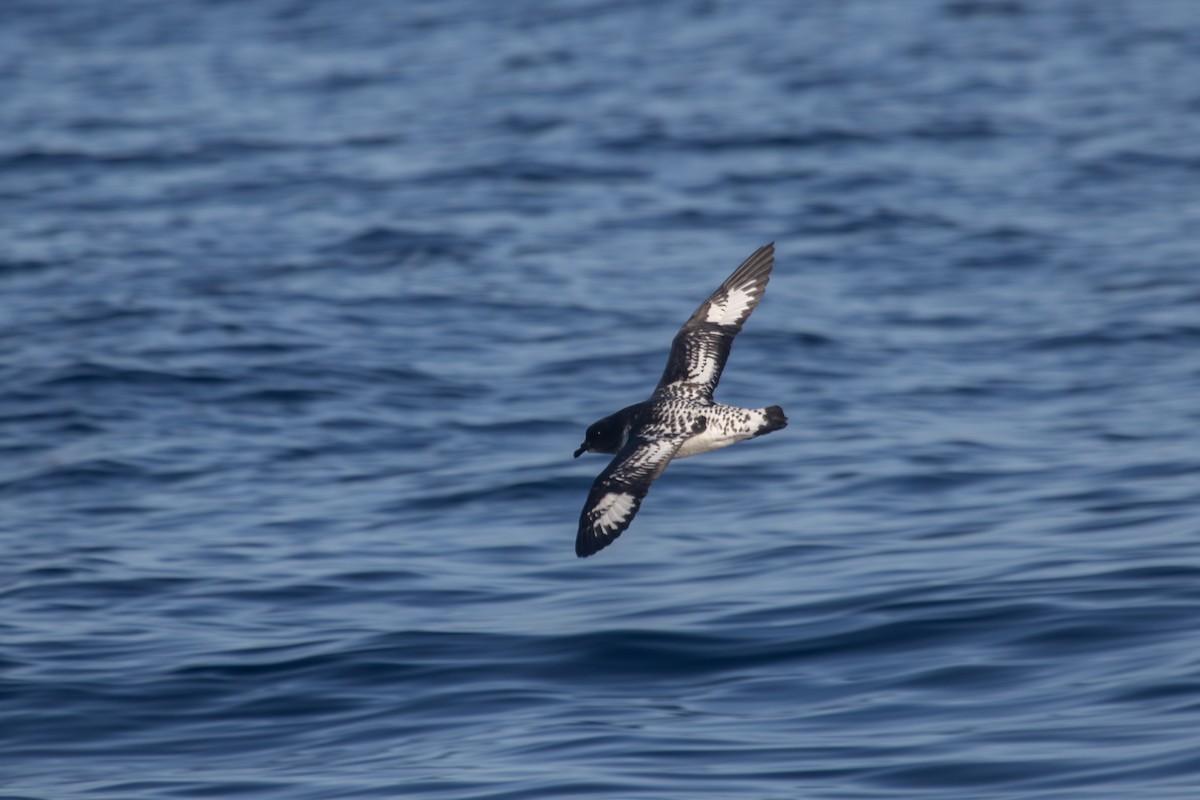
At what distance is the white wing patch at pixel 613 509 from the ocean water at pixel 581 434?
1149 mm

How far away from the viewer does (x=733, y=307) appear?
9.70 m

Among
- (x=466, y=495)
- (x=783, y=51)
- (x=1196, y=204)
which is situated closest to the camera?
(x=466, y=495)

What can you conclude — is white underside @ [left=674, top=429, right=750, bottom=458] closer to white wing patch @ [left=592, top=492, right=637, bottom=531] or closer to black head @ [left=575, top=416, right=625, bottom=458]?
black head @ [left=575, top=416, right=625, bottom=458]

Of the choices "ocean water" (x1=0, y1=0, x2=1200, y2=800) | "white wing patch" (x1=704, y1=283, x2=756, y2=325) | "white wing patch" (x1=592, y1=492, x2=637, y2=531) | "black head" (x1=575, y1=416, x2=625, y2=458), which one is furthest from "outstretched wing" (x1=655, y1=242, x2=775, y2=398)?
"white wing patch" (x1=592, y1=492, x2=637, y2=531)

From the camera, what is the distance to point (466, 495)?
1135 cm

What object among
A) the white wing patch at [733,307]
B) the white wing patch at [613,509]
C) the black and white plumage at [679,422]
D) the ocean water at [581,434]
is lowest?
the ocean water at [581,434]

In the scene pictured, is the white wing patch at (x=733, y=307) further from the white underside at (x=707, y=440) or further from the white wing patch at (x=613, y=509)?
the white wing patch at (x=613, y=509)

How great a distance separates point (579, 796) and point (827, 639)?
1960 millimetres

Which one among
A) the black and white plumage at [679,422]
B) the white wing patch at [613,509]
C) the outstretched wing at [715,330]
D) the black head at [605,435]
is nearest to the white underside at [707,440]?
the black and white plumage at [679,422]

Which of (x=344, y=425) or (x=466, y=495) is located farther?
(x=344, y=425)

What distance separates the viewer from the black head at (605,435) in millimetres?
8484

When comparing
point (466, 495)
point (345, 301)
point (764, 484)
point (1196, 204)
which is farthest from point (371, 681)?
point (1196, 204)

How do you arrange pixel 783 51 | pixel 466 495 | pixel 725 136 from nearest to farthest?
pixel 466 495, pixel 725 136, pixel 783 51

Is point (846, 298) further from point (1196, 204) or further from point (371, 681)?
point (371, 681)
